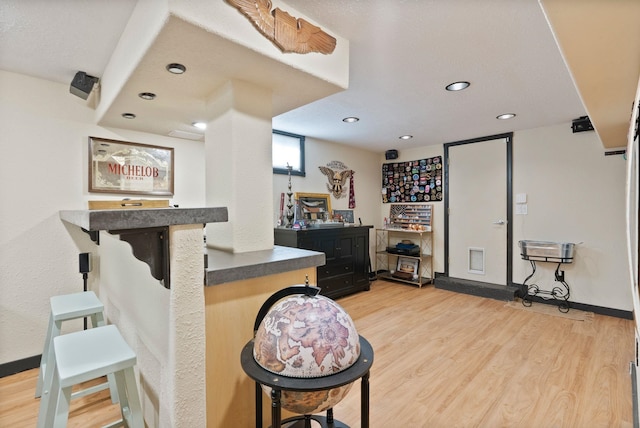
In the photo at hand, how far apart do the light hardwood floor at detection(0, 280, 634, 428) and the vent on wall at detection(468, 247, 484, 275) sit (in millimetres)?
980

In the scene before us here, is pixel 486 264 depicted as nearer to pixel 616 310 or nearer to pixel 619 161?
pixel 616 310

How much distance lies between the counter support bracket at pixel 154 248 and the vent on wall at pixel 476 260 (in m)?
4.37

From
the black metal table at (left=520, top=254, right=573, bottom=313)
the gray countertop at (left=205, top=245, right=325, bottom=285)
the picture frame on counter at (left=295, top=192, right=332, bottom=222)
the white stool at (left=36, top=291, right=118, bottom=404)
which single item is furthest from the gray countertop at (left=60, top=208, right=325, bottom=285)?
the black metal table at (left=520, top=254, right=573, bottom=313)

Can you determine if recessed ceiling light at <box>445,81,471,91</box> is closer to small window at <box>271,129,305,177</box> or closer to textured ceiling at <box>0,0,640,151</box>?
textured ceiling at <box>0,0,640,151</box>

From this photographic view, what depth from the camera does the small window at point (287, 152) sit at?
3893 millimetres

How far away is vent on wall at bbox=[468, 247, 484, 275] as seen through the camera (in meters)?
4.29

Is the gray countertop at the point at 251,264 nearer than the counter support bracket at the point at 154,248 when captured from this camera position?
No

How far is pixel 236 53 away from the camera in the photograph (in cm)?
130

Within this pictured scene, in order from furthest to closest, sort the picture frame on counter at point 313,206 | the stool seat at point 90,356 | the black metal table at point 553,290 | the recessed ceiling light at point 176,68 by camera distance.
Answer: the picture frame on counter at point 313,206 < the black metal table at point 553,290 < the recessed ceiling light at point 176,68 < the stool seat at point 90,356

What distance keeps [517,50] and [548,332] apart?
8.55ft

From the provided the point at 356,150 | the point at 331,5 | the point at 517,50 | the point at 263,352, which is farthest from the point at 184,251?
the point at 356,150

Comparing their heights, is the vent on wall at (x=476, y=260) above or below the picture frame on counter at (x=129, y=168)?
below

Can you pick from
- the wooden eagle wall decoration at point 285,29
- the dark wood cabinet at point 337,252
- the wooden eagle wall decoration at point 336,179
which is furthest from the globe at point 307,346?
the wooden eagle wall decoration at point 336,179

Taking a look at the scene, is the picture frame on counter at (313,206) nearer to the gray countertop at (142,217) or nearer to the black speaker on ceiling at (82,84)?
the black speaker on ceiling at (82,84)
